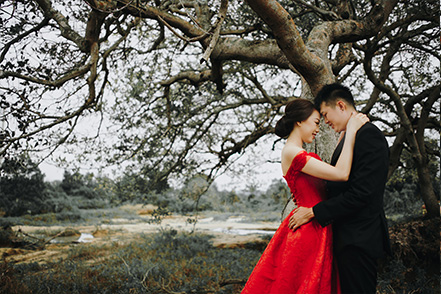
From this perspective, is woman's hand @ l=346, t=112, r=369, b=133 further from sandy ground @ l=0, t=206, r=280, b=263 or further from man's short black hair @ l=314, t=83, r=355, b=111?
sandy ground @ l=0, t=206, r=280, b=263

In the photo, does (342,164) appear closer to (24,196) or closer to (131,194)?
(131,194)

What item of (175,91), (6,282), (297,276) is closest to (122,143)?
(175,91)

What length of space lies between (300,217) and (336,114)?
82cm

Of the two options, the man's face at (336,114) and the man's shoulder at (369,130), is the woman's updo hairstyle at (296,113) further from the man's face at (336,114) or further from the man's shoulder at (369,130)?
the man's shoulder at (369,130)

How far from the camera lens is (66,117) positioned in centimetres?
491

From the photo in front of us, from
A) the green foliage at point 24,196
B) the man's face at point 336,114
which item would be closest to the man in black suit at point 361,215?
the man's face at point 336,114

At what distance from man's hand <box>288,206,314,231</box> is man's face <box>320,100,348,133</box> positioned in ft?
2.20

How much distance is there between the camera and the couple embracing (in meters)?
2.02

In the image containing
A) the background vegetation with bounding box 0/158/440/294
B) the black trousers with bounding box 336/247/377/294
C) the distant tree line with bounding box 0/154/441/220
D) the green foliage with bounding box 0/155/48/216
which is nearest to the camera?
the black trousers with bounding box 336/247/377/294

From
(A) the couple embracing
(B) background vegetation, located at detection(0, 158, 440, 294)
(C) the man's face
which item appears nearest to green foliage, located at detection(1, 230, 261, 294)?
(B) background vegetation, located at detection(0, 158, 440, 294)

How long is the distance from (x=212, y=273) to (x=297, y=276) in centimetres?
470

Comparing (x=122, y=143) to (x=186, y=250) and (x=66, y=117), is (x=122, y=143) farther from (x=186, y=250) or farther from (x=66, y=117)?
(x=186, y=250)

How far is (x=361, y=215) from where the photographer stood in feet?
6.77

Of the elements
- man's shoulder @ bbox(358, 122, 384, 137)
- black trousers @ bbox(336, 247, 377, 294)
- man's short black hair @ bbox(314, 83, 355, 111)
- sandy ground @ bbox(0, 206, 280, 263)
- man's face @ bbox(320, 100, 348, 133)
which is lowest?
sandy ground @ bbox(0, 206, 280, 263)
